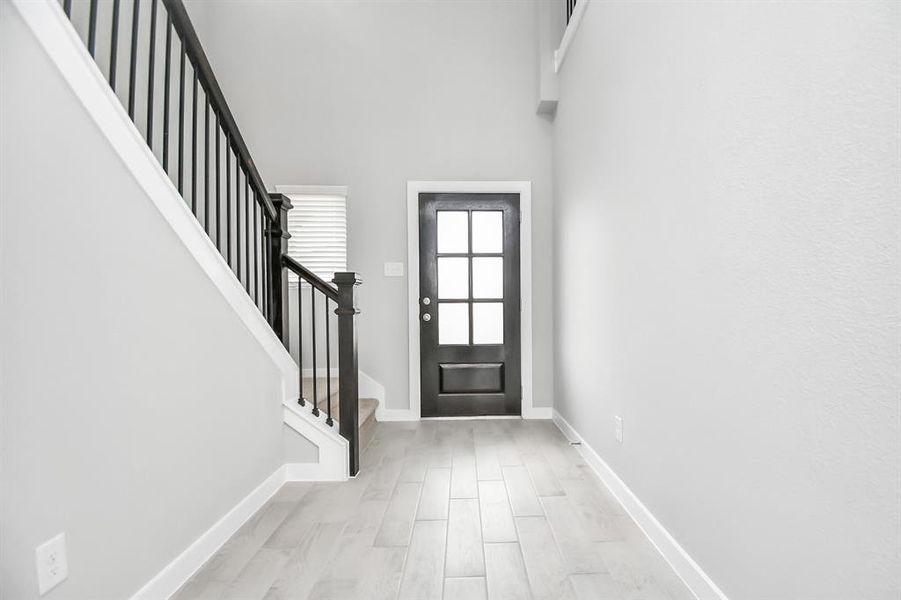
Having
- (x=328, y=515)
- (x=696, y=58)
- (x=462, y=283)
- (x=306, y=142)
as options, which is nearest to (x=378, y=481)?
(x=328, y=515)

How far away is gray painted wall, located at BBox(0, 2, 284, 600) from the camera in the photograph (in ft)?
3.88

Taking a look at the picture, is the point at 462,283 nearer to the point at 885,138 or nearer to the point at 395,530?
the point at 395,530

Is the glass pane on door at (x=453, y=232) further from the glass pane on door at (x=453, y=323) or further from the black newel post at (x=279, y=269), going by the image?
the black newel post at (x=279, y=269)

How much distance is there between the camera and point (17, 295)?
3.88 ft

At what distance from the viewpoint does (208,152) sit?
2.27 m

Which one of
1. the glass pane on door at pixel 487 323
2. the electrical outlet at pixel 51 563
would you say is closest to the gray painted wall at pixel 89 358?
the electrical outlet at pixel 51 563

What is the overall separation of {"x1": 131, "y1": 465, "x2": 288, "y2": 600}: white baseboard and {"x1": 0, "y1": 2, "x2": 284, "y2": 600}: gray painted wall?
3 centimetres

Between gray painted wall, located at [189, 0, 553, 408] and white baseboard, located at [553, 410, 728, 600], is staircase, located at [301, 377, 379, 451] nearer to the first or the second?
gray painted wall, located at [189, 0, 553, 408]

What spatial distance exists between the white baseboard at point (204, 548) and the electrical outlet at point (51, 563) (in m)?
0.35

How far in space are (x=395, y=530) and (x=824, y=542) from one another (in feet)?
5.21

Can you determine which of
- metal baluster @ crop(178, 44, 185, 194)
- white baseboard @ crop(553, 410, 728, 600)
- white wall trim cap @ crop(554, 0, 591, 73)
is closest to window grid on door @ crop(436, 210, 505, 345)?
white wall trim cap @ crop(554, 0, 591, 73)

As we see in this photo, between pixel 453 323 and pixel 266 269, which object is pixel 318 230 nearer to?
pixel 453 323

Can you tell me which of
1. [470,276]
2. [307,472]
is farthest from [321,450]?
[470,276]

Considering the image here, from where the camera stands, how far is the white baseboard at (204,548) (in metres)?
1.67
